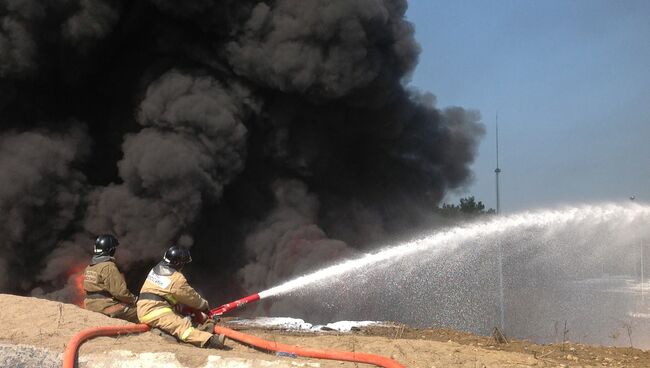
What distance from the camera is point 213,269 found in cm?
2239

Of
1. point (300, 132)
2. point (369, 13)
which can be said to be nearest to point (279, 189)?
point (300, 132)

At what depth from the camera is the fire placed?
17.7 meters

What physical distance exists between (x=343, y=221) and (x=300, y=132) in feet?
11.7

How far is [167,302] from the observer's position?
7.95 meters

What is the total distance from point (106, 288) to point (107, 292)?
11 cm

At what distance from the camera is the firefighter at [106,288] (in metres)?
9.23

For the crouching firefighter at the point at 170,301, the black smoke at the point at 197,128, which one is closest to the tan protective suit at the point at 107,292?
the crouching firefighter at the point at 170,301

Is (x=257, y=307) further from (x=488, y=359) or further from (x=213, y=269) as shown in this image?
(x=488, y=359)

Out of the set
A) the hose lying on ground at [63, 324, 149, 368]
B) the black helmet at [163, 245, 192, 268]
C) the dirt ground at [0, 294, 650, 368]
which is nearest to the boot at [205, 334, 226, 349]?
the dirt ground at [0, 294, 650, 368]

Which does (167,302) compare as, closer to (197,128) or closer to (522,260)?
(522,260)

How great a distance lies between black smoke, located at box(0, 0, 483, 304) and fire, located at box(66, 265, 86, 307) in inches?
8.6

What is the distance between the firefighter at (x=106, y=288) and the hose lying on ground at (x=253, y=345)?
1477 mm

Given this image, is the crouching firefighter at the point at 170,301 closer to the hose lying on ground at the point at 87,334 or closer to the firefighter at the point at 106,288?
the hose lying on ground at the point at 87,334

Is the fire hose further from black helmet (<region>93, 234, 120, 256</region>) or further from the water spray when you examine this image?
the water spray
